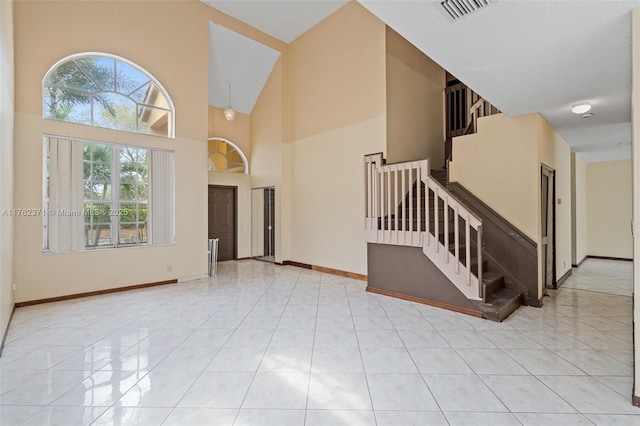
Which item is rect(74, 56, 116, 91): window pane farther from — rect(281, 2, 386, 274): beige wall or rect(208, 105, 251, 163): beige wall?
rect(281, 2, 386, 274): beige wall

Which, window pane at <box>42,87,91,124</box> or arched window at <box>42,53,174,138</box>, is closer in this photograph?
window pane at <box>42,87,91,124</box>

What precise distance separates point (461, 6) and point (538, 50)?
41.0 inches

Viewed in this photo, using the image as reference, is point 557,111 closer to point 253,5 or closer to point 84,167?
point 253,5

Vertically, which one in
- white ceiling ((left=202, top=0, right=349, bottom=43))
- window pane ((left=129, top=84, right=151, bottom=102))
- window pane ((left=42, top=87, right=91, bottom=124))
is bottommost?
window pane ((left=42, top=87, right=91, bottom=124))

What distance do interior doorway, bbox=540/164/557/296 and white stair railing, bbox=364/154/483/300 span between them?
103 cm

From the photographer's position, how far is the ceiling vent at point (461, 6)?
6.28 ft

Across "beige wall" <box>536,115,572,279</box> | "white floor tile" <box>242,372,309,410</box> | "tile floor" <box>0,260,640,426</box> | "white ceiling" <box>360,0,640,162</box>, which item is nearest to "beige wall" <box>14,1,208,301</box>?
"tile floor" <box>0,260,640,426</box>

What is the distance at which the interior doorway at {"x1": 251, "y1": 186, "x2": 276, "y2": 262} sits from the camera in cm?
767

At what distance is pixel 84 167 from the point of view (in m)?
4.56

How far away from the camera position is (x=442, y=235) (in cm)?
437

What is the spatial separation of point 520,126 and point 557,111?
0.44 m

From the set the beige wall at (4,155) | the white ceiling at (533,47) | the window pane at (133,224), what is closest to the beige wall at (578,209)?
the white ceiling at (533,47)

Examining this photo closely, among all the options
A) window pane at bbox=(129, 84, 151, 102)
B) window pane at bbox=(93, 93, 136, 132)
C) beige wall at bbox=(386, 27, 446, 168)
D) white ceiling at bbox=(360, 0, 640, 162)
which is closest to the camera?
white ceiling at bbox=(360, 0, 640, 162)

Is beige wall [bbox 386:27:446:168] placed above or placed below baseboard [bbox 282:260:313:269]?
above
